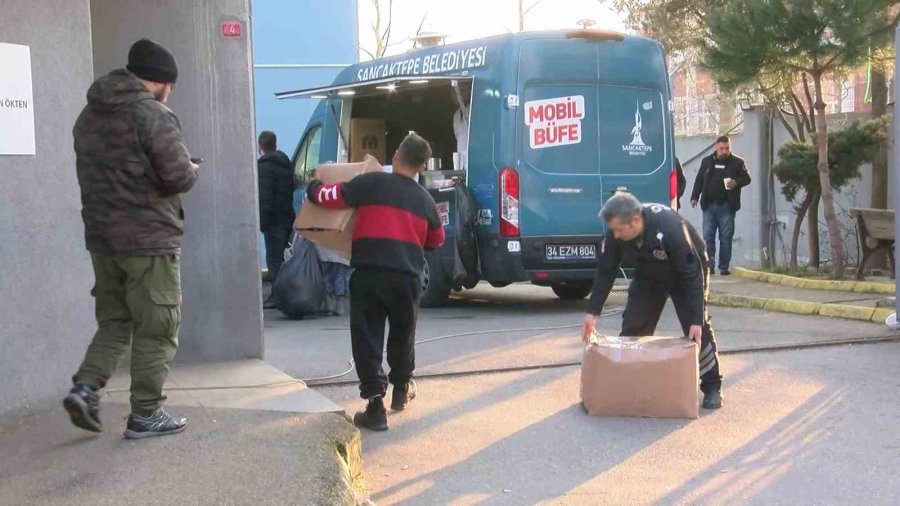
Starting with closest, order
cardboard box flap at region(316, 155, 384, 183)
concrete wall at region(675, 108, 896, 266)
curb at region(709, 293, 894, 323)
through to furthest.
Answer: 1. cardboard box flap at region(316, 155, 384, 183)
2. curb at region(709, 293, 894, 323)
3. concrete wall at region(675, 108, 896, 266)

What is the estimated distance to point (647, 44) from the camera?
36.7 ft

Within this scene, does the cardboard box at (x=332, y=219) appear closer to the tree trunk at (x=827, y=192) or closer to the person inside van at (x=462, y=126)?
the person inside van at (x=462, y=126)

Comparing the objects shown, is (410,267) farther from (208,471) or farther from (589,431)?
(208,471)

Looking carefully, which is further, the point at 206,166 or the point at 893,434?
the point at 206,166

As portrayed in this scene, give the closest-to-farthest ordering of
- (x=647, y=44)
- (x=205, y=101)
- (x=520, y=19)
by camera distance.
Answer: (x=205, y=101) < (x=647, y=44) < (x=520, y=19)

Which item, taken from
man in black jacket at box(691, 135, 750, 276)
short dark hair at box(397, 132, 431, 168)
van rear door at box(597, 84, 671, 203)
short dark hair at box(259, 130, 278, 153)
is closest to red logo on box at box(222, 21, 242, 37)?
short dark hair at box(397, 132, 431, 168)

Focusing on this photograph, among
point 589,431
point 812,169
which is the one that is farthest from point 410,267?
point 812,169

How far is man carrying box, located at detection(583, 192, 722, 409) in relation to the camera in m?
6.43

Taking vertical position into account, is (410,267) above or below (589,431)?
above

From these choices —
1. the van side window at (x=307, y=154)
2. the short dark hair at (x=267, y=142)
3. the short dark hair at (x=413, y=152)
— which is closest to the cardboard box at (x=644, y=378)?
the short dark hair at (x=413, y=152)

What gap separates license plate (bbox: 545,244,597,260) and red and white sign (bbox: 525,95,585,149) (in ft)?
3.19

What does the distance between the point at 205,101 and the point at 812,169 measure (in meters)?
8.83

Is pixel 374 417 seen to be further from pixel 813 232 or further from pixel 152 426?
pixel 813 232

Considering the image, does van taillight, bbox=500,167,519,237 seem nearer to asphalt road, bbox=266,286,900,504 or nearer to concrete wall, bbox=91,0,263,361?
asphalt road, bbox=266,286,900,504
